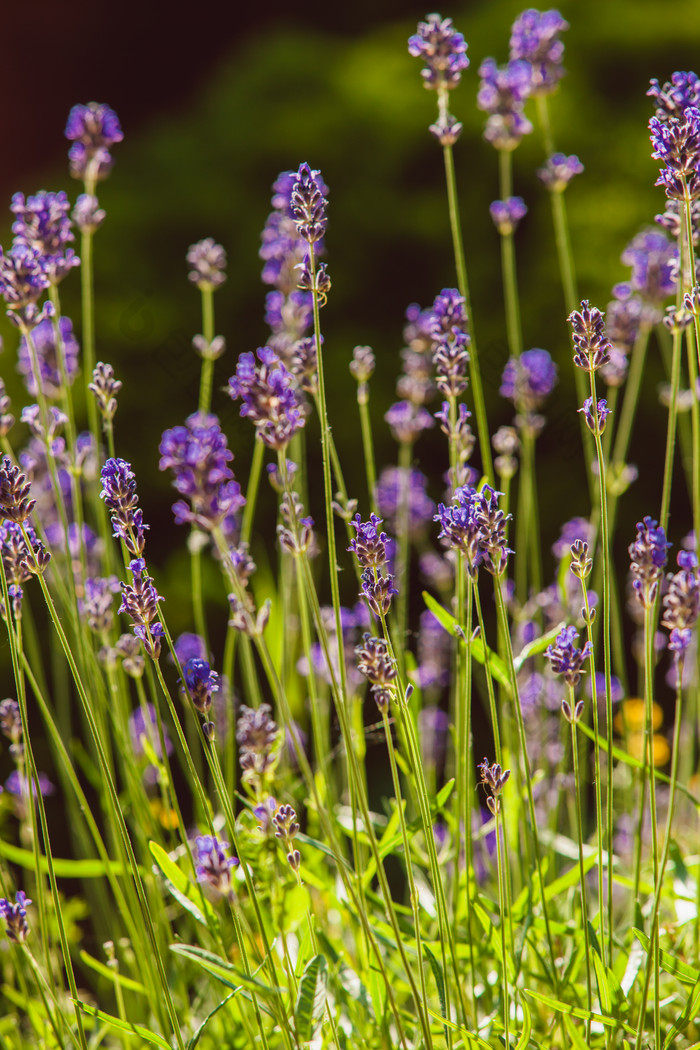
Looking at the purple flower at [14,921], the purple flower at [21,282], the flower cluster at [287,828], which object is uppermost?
the purple flower at [21,282]

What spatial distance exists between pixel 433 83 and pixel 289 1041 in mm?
1544

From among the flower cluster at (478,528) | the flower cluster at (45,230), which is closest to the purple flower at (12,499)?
the flower cluster at (478,528)

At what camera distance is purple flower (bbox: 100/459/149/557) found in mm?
1122

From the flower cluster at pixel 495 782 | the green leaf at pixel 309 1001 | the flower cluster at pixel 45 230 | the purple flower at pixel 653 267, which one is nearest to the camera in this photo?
the flower cluster at pixel 495 782

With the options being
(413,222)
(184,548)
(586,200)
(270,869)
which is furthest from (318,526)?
(270,869)

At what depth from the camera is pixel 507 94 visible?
212 cm

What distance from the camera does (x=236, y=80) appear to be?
17.4 ft

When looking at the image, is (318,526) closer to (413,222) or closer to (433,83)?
(413,222)

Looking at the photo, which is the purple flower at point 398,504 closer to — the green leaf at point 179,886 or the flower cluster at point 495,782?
the green leaf at point 179,886

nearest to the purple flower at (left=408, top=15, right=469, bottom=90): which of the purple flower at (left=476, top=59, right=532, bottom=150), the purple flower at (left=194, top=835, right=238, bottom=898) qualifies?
the purple flower at (left=476, top=59, right=532, bottom=150)

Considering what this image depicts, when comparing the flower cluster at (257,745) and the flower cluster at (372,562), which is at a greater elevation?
the flower cluster at (372,562)

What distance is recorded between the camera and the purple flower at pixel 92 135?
1.89 m

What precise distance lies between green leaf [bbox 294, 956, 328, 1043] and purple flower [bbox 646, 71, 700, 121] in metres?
1.17

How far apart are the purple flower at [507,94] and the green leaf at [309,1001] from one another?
1.65 m
